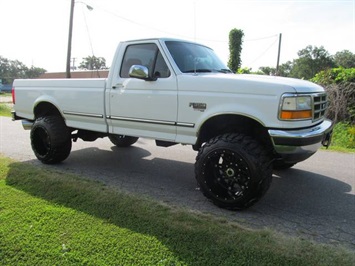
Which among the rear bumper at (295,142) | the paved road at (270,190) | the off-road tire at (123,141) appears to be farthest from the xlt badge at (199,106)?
the off-road tire at (123,141)

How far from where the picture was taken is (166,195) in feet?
14.2

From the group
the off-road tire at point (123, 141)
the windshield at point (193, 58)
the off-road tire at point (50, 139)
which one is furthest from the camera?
the off-road tire at point (123, 141)

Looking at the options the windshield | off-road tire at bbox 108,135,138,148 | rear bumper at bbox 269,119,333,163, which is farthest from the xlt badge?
off-road tire at bbox 108,135,138,148

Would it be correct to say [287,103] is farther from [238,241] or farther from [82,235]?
[82,235]

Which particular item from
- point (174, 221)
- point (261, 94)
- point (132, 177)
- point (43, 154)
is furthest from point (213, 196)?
point (43, 154)

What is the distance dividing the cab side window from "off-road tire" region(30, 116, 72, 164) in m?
1.64

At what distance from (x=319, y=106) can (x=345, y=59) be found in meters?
89.9

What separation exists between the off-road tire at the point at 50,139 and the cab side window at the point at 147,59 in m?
1.64

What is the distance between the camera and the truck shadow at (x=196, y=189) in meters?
3.71

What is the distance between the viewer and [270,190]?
456cm

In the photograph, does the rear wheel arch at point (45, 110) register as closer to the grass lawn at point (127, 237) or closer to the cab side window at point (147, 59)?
the cab side window at point (147, 59)

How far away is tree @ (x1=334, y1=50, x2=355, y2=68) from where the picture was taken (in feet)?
256

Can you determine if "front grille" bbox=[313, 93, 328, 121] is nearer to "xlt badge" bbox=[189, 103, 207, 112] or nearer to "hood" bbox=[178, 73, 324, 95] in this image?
"hood" bbox=[178, 73, 324, 95]

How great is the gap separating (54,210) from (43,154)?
228 cm
